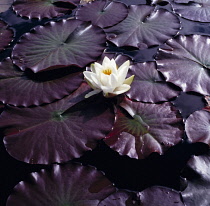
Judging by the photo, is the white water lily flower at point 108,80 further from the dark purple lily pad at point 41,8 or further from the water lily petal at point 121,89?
the dark purple lily pad at point 41,8

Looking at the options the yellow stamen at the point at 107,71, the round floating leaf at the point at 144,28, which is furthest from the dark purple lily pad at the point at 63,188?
the round floating leaf at the point at 144,28

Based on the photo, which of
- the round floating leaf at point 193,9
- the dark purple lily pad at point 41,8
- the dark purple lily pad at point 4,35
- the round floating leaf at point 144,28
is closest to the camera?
the round floating leaf at point 144,28

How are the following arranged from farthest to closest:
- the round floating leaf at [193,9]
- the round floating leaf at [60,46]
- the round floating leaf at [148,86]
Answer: the round floating leaf at [193,9]
the round floating leaf at [60,46]
the round floating leaf at [148,86]

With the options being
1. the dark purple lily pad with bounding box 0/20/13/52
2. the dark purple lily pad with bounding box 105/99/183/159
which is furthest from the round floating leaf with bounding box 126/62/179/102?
the dark purple lily pad with bounding box 0/20/13/52

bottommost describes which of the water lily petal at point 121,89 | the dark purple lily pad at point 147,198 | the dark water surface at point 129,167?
the dark water surface at point 129,167

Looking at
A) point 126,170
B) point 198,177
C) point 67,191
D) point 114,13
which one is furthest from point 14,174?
point 114,13

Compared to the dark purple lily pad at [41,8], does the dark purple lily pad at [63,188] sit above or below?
below
